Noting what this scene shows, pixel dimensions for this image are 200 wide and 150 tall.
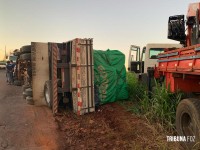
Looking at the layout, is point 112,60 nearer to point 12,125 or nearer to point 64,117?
point 64,117

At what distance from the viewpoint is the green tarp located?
9.77 metres

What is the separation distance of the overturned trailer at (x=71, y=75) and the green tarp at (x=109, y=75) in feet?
3.04

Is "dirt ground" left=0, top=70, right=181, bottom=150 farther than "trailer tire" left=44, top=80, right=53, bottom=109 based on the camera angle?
No

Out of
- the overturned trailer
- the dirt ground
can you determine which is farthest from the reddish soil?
the overturned trailer

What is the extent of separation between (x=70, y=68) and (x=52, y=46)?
94 centimetres

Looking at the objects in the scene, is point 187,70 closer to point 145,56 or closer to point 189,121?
point 189,121

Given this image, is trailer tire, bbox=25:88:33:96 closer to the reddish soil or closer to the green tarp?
the reddish soil

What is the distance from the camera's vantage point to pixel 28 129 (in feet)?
22.7

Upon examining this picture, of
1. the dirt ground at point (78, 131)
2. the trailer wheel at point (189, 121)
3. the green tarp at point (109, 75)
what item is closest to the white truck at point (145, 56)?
the green tarp at point (109, 75)

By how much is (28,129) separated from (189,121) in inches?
166

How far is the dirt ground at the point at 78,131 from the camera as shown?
555cm

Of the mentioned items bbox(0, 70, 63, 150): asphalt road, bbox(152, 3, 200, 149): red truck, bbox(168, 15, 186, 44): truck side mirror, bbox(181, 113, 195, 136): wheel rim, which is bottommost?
bbox(0, 70, 63, 150): asphalt road

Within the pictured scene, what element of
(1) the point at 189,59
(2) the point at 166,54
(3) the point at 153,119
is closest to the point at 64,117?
(3) the point at 153,119

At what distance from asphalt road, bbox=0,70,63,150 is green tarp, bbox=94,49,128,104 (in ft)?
7.16
